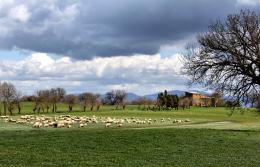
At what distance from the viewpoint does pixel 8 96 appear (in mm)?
135000

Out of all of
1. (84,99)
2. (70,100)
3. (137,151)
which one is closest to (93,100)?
(84,99)

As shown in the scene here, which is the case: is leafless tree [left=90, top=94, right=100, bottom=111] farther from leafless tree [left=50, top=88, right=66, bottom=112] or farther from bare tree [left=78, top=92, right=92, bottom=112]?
leafless tree [left=50, top=88, right=66, bottom=112]

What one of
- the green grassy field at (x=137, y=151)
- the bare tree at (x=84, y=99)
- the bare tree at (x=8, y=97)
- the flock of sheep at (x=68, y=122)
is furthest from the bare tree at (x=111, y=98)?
the green grassy field at (x=137, y=151)

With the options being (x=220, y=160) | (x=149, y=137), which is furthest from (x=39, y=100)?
(x=220, y=160)

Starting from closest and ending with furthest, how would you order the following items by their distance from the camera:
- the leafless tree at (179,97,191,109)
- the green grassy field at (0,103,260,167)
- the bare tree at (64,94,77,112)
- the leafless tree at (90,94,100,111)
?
1. the green grassy field at (0,103,260,167)
2. the bare tree at (64,94,77,112)
3. the leafless tree at (90,94,100,111)
4. the leafless tree at (179,97,191,109)

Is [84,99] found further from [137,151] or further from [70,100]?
[137,151]

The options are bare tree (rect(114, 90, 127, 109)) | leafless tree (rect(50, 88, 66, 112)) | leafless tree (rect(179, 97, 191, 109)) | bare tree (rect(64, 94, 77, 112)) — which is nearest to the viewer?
leafless tree (rect(50, 88, 66, 112))

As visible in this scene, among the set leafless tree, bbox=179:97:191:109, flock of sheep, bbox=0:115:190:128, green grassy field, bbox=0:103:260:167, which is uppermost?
leafless tree, bbox=179:97:191:109

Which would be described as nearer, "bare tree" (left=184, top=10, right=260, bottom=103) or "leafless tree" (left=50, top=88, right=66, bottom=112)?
"bare tree" (left=184, top=10, right=260, bottom=103)

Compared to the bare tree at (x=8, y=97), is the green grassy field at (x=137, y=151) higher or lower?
lower

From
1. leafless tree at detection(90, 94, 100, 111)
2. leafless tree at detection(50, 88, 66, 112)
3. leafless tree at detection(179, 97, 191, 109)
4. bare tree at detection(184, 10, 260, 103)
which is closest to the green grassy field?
bare tree at detection(184, 10, 260, 103)

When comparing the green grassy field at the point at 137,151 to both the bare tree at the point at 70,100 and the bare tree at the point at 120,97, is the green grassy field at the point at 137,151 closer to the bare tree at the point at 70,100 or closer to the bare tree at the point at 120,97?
the bare tree at the point at 70,100

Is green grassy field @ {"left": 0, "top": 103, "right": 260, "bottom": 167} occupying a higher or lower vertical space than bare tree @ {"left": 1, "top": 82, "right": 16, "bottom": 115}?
lower

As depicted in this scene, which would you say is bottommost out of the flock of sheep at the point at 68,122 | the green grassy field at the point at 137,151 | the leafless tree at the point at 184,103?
the green grassy field at the point at 137,151
